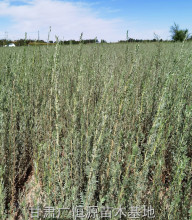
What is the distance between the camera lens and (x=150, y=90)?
305 centimetres

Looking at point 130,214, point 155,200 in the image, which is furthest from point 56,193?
point 155,200

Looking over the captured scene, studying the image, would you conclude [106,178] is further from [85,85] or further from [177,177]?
[85,85]

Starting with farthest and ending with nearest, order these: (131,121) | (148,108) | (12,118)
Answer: (148,108)
(131,121)
(12,118)

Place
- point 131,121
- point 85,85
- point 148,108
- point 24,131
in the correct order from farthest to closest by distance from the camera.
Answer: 1. point 85,85
2. point 148,108
3. point 131,121
4. point 24,131

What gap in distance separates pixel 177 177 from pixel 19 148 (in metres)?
1.59

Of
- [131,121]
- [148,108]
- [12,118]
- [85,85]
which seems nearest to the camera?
[12,118]

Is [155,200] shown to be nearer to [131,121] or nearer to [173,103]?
[131,121]

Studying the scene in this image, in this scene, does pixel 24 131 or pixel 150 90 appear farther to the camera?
pixel 150 90

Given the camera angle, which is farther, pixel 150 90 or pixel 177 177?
pixel 150 90

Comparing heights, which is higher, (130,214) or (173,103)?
(173,103)

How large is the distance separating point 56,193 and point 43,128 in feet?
3.35

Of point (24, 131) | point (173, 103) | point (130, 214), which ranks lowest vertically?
point (130, 214)

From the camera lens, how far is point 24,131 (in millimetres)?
2230

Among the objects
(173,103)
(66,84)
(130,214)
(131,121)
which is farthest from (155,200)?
(66,84)
